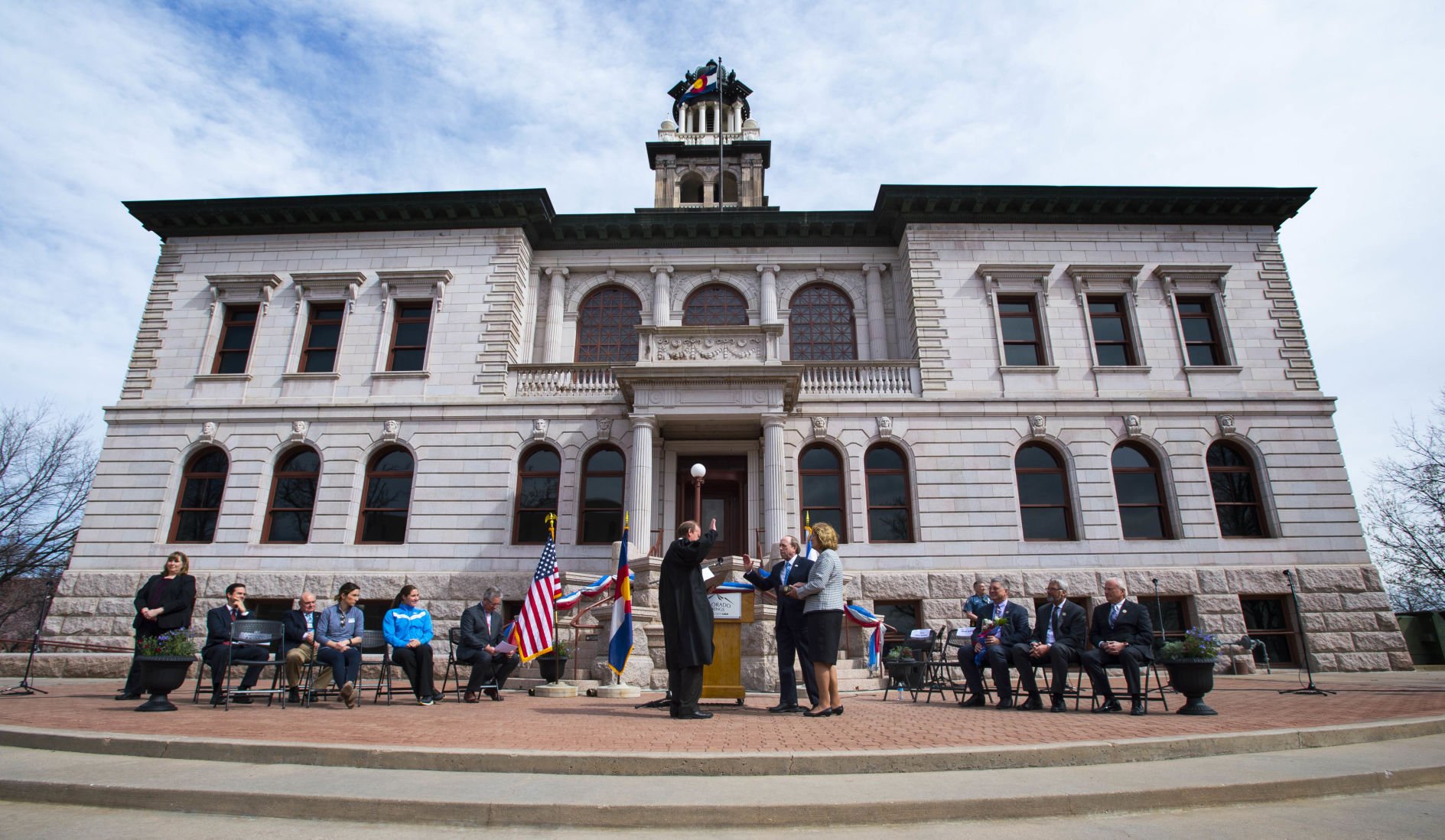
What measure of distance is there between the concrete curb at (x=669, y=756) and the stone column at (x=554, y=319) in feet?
55.1

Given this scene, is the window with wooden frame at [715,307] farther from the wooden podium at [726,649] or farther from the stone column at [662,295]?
the wooden podium at [726,649]

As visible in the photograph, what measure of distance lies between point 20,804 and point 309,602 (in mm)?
6418

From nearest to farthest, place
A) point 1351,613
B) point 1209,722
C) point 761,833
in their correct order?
1. point 761,833
2. point 1209,722
3. point 1351,613

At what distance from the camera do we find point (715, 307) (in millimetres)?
23719

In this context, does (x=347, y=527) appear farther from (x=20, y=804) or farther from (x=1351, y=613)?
(x=1351, y=613)

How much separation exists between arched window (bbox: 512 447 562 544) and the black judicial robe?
477 inches

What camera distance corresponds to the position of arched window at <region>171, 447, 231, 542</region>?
810 inches

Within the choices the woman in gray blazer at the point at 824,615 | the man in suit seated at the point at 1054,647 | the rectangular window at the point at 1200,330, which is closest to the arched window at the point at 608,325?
the woman in gray blazer at the point at 824,615

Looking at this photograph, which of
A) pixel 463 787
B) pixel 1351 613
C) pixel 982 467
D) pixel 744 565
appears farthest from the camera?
pixel 982 467

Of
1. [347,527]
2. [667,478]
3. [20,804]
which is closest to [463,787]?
[20,804]

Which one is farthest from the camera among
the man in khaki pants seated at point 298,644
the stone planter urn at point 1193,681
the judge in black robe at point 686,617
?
the man in khaki pants seated at point 298,644

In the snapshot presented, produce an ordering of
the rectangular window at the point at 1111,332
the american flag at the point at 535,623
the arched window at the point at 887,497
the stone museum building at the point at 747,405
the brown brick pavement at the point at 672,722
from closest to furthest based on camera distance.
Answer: the brown brick pavement at the point at 672,722 < the american flag at the point at 535,623 < the stone museum building at the point at 747,405 < the arched window at the point at 887,497 < the rectangular window at the point at 1111,332

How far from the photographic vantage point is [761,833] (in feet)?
14.2

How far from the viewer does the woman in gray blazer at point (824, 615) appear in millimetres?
8672
